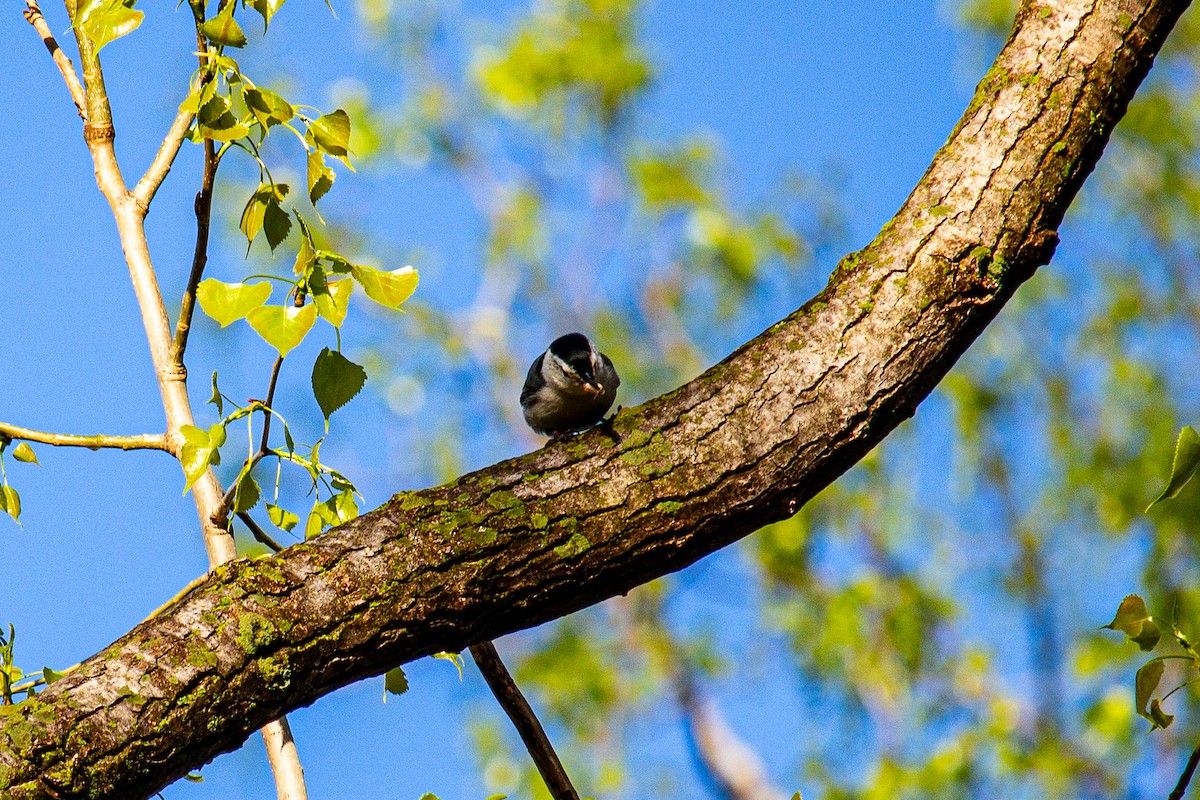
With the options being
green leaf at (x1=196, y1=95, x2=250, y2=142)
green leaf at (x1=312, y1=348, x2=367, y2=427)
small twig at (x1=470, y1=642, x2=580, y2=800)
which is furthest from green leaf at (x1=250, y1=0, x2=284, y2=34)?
small twig at (x1=470, y1=642, x2=580, y2=800)

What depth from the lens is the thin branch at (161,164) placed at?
2.81 m

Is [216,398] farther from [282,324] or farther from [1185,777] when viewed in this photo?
[1185,777]

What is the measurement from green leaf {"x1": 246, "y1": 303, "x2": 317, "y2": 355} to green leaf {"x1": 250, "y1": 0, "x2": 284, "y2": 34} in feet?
1.85

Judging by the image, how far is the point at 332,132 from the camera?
2299mm

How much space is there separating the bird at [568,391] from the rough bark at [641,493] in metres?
1.91

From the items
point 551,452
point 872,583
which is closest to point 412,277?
point 551,452

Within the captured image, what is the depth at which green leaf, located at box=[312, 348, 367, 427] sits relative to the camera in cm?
238

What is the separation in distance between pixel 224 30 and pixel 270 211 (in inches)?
15.5

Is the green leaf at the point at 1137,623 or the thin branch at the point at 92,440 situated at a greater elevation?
the thin branch at the point at 92,440

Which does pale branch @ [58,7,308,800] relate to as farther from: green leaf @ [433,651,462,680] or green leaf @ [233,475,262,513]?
green leaf @ [433,651,462,680]

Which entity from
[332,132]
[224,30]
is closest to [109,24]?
[224,30]

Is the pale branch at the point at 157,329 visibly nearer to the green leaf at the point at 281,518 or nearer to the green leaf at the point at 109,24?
the green leaf at the point at 281,518

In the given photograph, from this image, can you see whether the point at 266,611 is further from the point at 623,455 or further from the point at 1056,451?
the point at 1056,451

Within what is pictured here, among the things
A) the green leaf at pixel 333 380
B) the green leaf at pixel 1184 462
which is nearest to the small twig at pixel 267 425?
the green leaf at pixel 333 380
